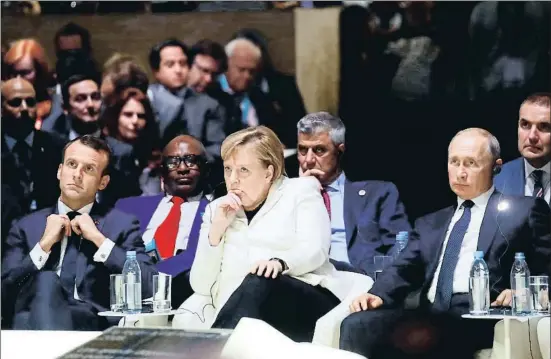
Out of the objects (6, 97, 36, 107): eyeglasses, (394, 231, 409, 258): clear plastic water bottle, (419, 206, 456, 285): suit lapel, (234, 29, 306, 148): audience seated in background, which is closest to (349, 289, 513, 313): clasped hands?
(394, 231, 409, 258): clear plastic water bottle

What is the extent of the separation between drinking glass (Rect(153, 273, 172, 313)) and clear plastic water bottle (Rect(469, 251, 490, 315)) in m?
1.69

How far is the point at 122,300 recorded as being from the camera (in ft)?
15.1

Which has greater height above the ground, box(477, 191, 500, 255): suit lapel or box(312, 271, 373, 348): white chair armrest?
box(477, 191, 500, 255): suit lapel

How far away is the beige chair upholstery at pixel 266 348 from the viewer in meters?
2.99

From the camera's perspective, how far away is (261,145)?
15.2 feet

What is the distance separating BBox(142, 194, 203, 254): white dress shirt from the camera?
185 inches

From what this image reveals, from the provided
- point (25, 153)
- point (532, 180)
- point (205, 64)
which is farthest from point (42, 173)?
point (532, 180)

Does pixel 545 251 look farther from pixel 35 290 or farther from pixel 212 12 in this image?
pixel 35 290

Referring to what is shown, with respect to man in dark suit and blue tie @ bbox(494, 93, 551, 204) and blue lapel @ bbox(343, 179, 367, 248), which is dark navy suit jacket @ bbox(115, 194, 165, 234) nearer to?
blue lapel @ bbox(343, 179, 367, 248)

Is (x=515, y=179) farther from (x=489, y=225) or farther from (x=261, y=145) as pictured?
(x=261, y=145)

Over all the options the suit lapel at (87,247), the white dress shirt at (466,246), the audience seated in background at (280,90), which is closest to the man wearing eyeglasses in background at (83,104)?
the suit lapel at (87,247)

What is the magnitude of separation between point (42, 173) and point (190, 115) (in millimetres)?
984

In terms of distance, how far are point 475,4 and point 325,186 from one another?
1.31 m

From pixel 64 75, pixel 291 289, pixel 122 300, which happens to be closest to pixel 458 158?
pixel 291 289
